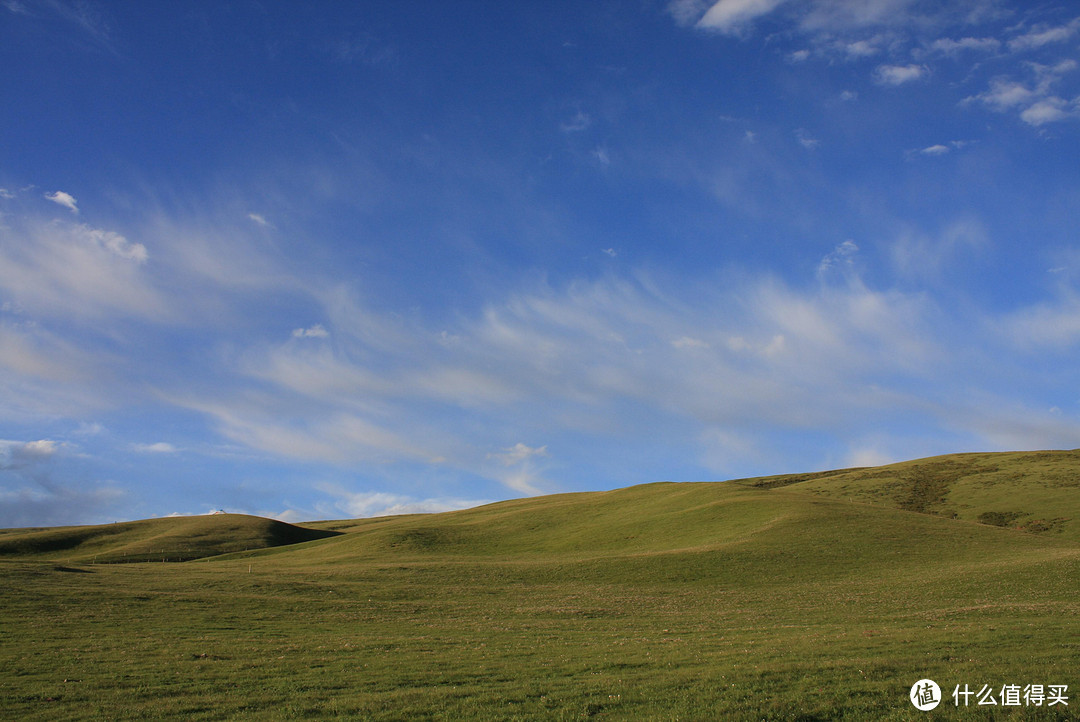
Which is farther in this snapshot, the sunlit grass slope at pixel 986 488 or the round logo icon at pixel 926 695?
the sunlit grass slope at pixel 986 488

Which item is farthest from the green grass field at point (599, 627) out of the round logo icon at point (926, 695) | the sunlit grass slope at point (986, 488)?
the sunlit grass slope at point (986, 488)

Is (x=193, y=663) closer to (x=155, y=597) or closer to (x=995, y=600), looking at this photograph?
(x=155, y=597)

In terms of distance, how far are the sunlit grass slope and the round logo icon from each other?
78.7 metres

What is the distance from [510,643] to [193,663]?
466 inches

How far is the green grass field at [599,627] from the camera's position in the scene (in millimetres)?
15797

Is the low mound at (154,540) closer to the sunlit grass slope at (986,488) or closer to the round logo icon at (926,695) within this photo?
the round logo icon at (926,695)

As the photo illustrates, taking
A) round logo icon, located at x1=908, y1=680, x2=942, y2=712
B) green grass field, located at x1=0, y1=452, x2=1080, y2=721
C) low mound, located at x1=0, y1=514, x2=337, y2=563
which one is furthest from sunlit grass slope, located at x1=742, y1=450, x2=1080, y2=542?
low mound, located at x1=0, y1=514, x2=337, y2=563

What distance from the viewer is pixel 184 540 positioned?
10069cm

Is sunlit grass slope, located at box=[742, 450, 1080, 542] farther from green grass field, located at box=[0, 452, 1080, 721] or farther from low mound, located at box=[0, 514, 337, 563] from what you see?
low mound, located at box=[0, 514, 337, 563]

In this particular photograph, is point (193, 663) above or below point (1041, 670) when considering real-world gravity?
below

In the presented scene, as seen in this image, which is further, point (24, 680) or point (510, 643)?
point (510, 643)

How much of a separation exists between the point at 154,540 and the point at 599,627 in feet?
325

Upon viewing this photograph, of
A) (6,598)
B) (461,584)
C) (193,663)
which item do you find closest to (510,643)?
(193,663)

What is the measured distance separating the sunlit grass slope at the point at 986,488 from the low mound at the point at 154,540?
10411cm
